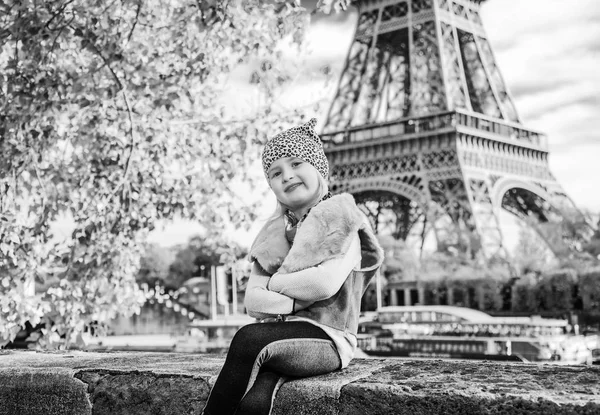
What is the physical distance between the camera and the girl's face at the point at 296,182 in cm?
341

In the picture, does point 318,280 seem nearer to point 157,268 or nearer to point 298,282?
point 298,282

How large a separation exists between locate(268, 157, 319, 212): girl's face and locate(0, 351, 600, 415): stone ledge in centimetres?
Answer: 77

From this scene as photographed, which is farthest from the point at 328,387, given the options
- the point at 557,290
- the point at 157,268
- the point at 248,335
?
the point at 157,268

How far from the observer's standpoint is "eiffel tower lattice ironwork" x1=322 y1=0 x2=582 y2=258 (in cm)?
3828

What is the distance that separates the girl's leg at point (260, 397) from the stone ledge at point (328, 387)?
2.0 inches

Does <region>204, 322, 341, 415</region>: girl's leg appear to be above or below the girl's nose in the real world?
below

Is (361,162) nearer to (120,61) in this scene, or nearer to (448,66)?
(448,66)

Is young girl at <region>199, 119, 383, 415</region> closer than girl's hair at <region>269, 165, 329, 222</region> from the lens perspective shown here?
Yes

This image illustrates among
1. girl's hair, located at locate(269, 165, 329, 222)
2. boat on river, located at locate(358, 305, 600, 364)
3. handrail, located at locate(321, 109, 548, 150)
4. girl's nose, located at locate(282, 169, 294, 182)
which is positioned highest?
handrail, located at locate(321, 109, 548, 150)

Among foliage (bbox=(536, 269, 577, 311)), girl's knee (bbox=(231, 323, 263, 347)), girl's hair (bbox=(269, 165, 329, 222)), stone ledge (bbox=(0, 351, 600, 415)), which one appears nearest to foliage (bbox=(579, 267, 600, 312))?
foliage (bbox=(536, 269, 577, 311))

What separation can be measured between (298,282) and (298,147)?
25.8 inches

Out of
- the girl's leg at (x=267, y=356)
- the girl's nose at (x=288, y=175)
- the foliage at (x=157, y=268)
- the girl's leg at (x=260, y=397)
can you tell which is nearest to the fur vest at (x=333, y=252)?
the girl's leg at (x=267, y=356)

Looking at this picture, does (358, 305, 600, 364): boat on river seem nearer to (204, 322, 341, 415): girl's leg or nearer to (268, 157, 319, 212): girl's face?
(268, 157, 319, 212): girl's face

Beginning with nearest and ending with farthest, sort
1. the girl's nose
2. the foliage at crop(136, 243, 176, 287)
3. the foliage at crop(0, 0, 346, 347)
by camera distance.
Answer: the girl's nose < the foliage at crop(0, 0, 346, 347) < the foliage at crop(136, 243, 176, 287)
